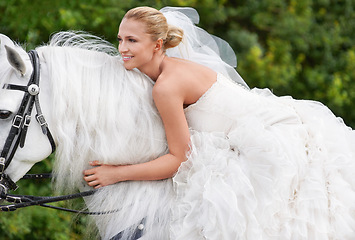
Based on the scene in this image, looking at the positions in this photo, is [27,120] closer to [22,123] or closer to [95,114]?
[22,123]

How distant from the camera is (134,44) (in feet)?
6.15

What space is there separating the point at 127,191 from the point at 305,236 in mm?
748

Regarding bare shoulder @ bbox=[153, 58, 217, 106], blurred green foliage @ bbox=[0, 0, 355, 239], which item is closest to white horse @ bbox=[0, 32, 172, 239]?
bare shoulder @ bbox=[153, 58, 217, 106]

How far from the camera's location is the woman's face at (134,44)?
6.12 feet

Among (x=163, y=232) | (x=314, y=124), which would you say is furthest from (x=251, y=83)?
(x=163, y=232)

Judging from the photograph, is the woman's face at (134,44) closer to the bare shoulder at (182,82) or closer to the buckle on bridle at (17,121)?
the bare shoulder at (182,82)

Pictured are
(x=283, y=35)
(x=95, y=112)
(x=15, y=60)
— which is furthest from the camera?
(x=283, y=35)

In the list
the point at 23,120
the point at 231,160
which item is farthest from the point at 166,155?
the point at 23,120

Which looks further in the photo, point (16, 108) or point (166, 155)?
point (166, 155)

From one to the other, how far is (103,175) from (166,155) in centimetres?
28

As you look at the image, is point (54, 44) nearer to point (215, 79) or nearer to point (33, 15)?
point (215, 79)

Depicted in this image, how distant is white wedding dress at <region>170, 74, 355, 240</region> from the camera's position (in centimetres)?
173

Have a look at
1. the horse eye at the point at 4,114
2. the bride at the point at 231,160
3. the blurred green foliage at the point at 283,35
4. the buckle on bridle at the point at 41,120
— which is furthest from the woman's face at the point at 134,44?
the blurred green foliage at the point at 283,35

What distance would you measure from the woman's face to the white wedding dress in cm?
30
